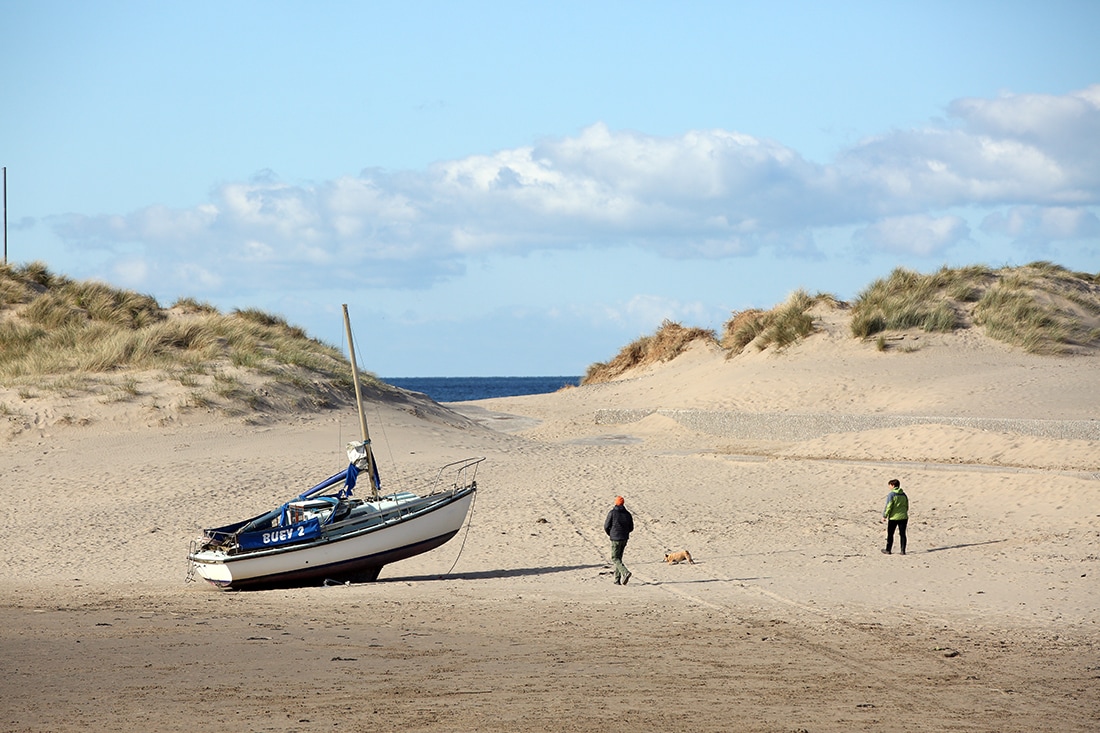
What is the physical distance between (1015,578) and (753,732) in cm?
780

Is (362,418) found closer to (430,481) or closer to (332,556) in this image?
(332,556)

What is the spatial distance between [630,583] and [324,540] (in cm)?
418

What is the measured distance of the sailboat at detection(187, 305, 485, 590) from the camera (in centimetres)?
1506

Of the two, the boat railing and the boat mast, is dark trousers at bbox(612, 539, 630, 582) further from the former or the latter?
the boat railing

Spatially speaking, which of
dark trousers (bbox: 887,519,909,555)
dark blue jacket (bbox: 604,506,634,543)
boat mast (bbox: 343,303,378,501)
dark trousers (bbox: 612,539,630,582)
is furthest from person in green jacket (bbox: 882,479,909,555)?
boat mast (bbox: 343,303,378,501)

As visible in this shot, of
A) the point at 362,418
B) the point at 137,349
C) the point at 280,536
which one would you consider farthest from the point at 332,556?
the point at 137,349

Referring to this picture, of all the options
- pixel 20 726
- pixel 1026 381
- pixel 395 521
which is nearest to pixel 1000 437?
pixel 1026 381

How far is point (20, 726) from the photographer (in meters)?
7.85

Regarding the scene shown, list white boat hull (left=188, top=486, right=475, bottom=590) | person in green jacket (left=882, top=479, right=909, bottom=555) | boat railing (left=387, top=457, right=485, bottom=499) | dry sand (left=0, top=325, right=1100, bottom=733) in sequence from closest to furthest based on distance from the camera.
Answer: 1. dry sand (left=0, top=325, right=1100, bottom=733)
2. white boat hull (left=188, top=486, right=475, bottom=590)
3. person in green jacket (left=882, top=479, right=909, bottom=555)
4. boat railing (left=387, top=457, right=485, bottom=499)

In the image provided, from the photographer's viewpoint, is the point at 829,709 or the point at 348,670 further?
the point at 348,670

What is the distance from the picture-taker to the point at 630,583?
1462cm

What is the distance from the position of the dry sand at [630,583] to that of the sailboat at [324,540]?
51cm

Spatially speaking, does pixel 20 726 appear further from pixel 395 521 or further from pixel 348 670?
pixel 395 521

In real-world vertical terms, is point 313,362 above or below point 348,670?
above
